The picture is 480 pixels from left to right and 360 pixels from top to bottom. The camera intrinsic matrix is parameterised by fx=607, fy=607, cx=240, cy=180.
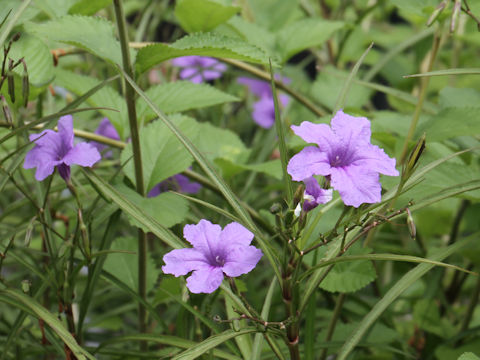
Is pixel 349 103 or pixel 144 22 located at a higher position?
pixel 144 22

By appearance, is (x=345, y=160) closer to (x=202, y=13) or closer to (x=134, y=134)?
(x=134, y=134)

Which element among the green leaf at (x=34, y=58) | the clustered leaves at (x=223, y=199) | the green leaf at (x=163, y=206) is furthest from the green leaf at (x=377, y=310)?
the green leaf at (x=34, y=58)

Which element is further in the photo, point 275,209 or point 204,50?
point 204,50

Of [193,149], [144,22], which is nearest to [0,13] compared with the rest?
[193,149]

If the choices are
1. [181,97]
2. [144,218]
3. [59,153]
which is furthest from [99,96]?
[144,218]

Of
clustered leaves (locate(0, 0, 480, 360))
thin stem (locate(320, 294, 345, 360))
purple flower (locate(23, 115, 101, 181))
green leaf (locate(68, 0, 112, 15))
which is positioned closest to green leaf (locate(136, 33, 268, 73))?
clustered leaves (locate(0, 0, 480, 360))

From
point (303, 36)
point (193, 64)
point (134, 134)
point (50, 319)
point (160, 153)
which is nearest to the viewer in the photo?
point (50, 319)

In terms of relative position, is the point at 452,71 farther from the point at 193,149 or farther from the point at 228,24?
the point at 228,24
